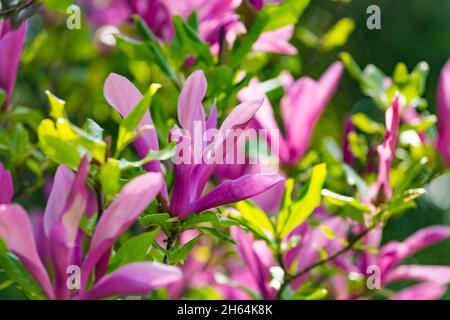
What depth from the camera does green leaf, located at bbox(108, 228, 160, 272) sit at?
2.59 ft

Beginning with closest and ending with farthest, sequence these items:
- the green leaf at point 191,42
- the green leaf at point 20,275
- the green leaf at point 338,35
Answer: the green leaf at point 20,275
the green leaf at point 191,42
the green leaf at point 338,35

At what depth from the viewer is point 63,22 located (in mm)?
1772

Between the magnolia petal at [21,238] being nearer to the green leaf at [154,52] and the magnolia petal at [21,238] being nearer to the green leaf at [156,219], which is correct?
the green leaf at [156,219]

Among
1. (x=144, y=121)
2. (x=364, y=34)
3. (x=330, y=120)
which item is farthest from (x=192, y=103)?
(x=364, y=34)

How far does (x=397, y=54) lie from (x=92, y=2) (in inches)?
55.3

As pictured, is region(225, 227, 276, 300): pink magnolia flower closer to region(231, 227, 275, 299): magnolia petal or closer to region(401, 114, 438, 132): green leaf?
region(231, 227, 275, 299): magnolia petal

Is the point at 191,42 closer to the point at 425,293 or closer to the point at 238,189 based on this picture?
the point at 238,189

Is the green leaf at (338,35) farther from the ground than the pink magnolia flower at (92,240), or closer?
farther from the ground

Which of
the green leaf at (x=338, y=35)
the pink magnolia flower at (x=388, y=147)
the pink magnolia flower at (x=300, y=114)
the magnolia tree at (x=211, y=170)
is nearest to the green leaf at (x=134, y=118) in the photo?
the magnolia tree at (x=211, y=170)

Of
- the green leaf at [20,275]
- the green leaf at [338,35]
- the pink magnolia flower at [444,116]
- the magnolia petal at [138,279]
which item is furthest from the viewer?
the green leaf at [338,35]

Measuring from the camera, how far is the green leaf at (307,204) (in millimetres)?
917

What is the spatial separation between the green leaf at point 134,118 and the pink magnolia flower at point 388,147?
33cm

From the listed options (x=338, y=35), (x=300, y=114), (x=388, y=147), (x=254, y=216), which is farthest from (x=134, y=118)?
(x=338, y=35)
